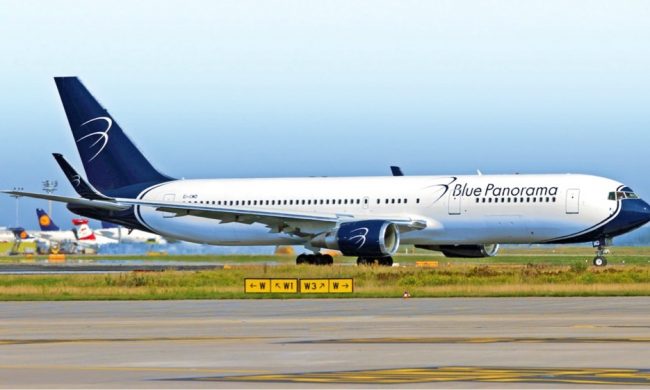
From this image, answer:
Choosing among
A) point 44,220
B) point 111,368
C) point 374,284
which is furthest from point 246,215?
point 44,220

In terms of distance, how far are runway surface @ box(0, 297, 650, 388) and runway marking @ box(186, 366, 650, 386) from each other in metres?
0.01

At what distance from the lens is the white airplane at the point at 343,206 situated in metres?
56.4

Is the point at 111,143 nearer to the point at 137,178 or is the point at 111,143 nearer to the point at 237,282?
the point at 137,178

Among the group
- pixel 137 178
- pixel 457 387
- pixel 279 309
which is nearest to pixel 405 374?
pixel 457 387

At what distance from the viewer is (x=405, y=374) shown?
54.3 feet

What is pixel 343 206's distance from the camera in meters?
60.3

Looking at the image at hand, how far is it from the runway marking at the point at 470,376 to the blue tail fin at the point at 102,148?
163 ft

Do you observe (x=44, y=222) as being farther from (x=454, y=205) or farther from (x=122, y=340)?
(x=122, y=340)

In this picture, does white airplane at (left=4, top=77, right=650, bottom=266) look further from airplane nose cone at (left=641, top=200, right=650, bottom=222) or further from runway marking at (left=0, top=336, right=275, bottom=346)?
runway marking at (left=0, top=336, right=275, bottom=346)

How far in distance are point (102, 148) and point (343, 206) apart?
13.5m

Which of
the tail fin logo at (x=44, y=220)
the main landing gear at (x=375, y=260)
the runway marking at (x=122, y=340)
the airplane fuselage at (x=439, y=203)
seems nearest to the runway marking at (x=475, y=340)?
the runway marking at (x=122, y=340)

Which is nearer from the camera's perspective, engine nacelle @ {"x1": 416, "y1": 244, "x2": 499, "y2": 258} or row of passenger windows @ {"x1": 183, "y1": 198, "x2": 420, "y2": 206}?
row of passenger windows @ {"x1": 183, "y1": 198, "x2": 420, "y2": 206}

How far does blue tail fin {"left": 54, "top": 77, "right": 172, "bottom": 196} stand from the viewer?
66.4 meters

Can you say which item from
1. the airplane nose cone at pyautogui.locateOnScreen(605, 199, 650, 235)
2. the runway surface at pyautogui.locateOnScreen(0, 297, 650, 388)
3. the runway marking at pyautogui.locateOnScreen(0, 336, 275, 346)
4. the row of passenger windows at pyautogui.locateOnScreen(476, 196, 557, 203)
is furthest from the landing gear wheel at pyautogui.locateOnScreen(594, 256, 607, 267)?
the runway marking at pyautogui.locateOnScreen(0, 336, 275, 346)
